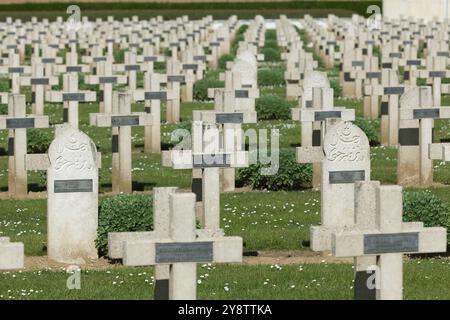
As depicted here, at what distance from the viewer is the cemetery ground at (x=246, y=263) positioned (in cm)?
1320

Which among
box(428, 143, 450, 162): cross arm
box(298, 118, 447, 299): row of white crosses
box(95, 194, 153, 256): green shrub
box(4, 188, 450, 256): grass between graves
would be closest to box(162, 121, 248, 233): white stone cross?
box(95, 194, 153, 256): green shrub

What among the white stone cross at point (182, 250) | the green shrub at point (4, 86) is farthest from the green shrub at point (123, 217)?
the green shrub at point (4, 86)

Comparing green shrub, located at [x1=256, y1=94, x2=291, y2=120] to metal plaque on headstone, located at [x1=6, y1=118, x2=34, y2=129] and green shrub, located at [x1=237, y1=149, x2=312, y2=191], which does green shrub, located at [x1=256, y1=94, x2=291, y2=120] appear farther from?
metal plaque on headstone, located at [x1=6, y1=118, x2=34, y2=129]

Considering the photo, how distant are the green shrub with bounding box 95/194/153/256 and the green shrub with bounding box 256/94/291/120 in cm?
1260

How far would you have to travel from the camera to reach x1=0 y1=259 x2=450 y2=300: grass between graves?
1305 centimetres

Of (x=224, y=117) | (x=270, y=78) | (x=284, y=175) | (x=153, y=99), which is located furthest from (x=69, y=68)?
(x=224, y=117)

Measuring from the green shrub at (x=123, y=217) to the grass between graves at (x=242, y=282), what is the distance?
19.6 inches

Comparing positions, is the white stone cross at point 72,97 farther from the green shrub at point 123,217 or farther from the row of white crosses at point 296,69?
the green shrub at point 123,217

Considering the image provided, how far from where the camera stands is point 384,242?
419 inches

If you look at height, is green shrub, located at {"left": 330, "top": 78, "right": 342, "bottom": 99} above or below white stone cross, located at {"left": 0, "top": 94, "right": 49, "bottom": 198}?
above

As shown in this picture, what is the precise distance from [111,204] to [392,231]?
199 inches

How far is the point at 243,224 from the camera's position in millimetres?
16828
